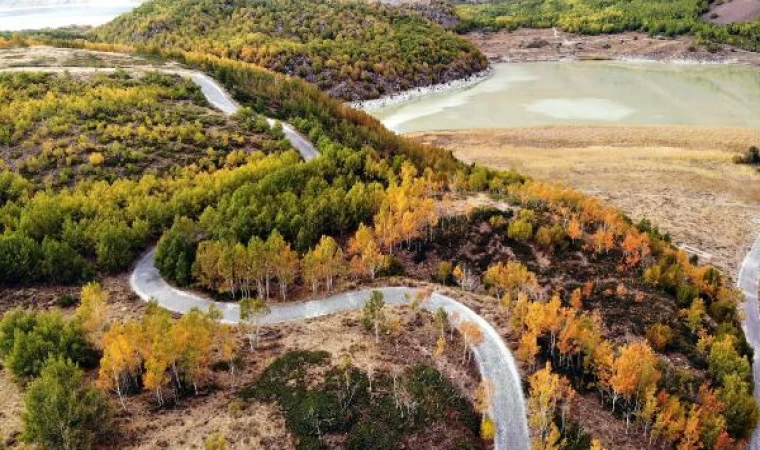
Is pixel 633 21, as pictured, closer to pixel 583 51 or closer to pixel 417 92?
pixel 583 51

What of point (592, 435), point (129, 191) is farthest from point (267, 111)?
point (592, 435)

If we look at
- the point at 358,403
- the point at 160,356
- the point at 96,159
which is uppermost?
the point at 96,159

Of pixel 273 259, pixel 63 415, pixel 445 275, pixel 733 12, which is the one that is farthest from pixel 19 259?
pixel 733 12

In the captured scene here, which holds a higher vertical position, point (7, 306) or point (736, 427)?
point (7, 306)

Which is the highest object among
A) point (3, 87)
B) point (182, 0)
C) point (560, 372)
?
point (182, 0)

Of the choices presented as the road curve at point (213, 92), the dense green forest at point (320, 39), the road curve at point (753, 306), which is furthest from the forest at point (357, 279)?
the dense green forest at point (320, 39)

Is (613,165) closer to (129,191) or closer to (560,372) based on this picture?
(560,372)

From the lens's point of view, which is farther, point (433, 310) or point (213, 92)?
point (213, 92)
